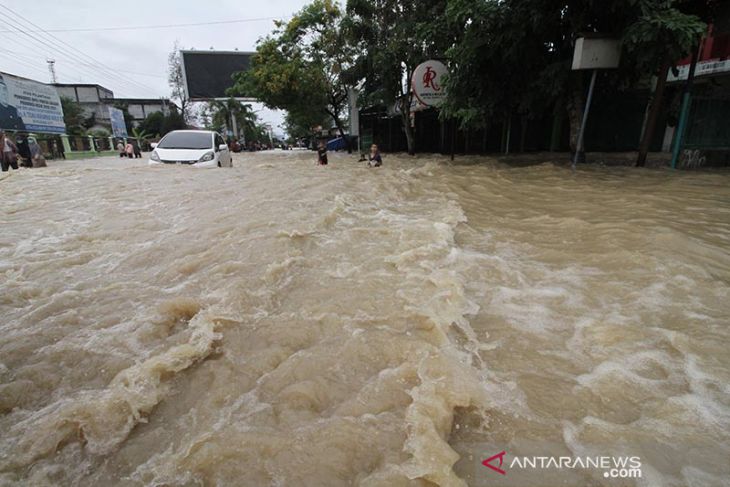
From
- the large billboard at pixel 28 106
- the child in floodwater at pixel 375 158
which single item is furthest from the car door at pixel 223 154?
the large billboard at pixel 28 106

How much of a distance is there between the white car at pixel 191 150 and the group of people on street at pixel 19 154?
587 centimetres

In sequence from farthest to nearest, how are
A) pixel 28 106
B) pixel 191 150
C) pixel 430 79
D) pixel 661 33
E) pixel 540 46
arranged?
pixel 28 106 < pixel 430 79 < pixel 540 46 < pixel 191 150 < pixel 661 33

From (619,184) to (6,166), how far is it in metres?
16.5

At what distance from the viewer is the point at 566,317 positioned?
7.79ft

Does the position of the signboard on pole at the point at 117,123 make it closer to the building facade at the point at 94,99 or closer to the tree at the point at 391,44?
the building facade at the point at 94,99

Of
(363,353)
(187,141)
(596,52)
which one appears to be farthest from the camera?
(187,141)

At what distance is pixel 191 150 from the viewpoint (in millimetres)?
9383

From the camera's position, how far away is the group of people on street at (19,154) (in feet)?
37.6

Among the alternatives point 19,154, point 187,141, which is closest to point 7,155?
point 19,154

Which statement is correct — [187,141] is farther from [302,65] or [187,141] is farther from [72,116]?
[72,116]

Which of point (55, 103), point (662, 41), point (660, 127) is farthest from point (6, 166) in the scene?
Answer: point (660, 127)

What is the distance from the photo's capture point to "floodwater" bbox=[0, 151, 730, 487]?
1.43m

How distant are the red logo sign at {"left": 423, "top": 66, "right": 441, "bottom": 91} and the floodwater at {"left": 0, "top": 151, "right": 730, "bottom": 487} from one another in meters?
7.92

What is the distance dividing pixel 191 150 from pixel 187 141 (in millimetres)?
622
